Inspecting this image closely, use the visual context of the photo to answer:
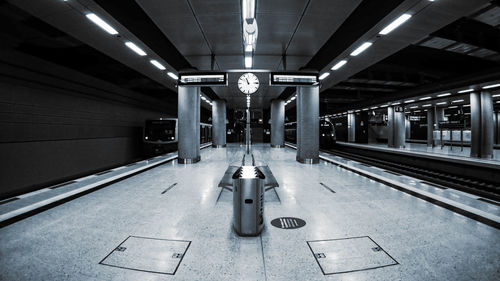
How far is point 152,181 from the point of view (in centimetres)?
609

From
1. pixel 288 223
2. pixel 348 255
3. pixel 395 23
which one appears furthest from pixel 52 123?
pixel 395 23

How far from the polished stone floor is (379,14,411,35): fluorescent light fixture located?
151 inches

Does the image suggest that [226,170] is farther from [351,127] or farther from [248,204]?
[351,127]

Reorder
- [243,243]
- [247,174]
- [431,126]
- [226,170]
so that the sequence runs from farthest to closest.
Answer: [431,126] < [226,170] < [247,174] < [243,243]

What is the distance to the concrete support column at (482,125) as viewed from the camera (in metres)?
11.3

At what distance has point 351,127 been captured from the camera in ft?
91.4

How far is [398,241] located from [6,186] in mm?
8915

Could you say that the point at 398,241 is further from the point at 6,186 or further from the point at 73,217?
the point at 6,186

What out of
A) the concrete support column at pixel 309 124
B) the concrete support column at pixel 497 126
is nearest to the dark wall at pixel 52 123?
the concrete support column at pixel 309 124

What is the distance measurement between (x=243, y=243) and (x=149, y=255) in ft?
3.49

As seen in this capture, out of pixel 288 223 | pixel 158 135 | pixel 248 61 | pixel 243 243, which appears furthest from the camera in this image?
pixel 158 135

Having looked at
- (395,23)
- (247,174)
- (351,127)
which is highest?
(395,23)

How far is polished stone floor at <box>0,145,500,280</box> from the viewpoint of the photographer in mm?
2117

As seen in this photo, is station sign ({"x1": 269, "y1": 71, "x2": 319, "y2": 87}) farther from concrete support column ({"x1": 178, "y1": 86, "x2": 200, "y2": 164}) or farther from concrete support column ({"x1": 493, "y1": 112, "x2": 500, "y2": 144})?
concrete support column ({"x1": 493, "y1": 112, "x2": 500, "y2": 144})
